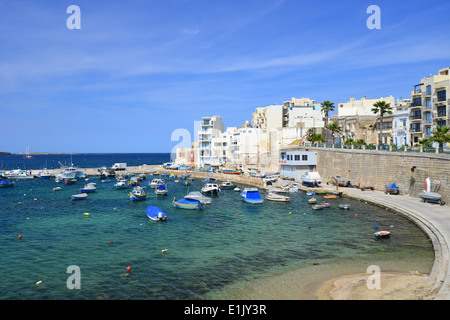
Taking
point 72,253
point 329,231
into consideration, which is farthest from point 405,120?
point 72,253

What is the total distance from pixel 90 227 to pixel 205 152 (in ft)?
306

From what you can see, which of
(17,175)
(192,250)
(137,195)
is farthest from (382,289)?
(17,175)

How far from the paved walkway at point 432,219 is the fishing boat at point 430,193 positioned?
0.83 metres

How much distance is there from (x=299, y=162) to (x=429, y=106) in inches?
1167

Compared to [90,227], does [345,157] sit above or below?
above

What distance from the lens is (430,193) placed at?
1695 inches

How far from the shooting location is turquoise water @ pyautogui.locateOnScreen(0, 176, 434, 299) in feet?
75.2

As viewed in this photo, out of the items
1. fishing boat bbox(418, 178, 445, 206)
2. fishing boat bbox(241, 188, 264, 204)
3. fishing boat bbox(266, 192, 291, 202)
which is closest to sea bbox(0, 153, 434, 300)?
fishing boat bbox(241, 188, 264, 204)

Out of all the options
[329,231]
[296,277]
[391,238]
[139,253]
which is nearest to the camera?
[296,277]

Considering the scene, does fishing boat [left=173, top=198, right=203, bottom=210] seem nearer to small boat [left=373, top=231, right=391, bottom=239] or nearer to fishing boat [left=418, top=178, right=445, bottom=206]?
small boat [left=373, top=231, right=391, bottom=239]

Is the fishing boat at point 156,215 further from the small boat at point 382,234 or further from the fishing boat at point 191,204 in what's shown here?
the small boat at point 382,234

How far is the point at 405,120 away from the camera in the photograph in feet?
245

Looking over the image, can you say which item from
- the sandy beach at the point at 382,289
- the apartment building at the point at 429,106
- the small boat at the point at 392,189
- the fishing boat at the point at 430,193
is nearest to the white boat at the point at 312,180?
the small boat at the point at 392,189

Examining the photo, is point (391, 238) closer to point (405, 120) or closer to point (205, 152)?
point (405, 120)
